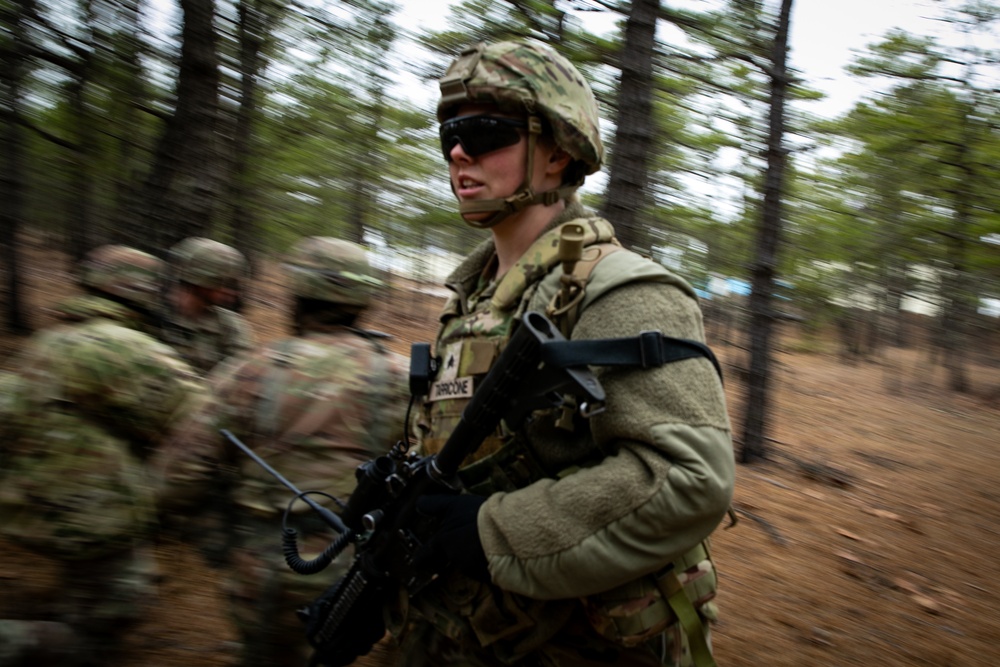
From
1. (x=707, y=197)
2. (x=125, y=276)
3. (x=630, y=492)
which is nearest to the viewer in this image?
(x=630, y=492)

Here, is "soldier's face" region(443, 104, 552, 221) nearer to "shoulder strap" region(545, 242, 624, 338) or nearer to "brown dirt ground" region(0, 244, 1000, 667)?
"shoulder strap" region(545, 242, 624, 338)

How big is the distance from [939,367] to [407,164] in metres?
21.6

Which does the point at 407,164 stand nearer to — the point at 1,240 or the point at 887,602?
the point at 1,240

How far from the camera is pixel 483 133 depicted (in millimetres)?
2066

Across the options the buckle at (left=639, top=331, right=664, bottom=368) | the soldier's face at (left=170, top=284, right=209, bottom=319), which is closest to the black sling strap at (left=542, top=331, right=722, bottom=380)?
the buckle at (left=639, top=331, right=664, bottom=368)

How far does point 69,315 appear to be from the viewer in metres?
4.12

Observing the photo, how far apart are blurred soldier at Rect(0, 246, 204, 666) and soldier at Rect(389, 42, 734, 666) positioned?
2.38 m

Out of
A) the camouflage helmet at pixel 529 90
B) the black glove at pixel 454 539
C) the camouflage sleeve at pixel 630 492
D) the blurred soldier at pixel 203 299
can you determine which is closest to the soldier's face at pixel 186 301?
the blurred soldier at pixel 203 299

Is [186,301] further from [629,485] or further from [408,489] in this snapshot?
[629,485]

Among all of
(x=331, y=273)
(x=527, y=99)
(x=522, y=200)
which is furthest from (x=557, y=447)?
(x=331, y=273)

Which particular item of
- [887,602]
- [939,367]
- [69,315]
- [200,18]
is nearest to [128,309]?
[69,315]

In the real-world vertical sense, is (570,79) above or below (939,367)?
above

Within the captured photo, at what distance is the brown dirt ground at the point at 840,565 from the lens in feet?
14.5

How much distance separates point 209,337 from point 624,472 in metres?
4.69
